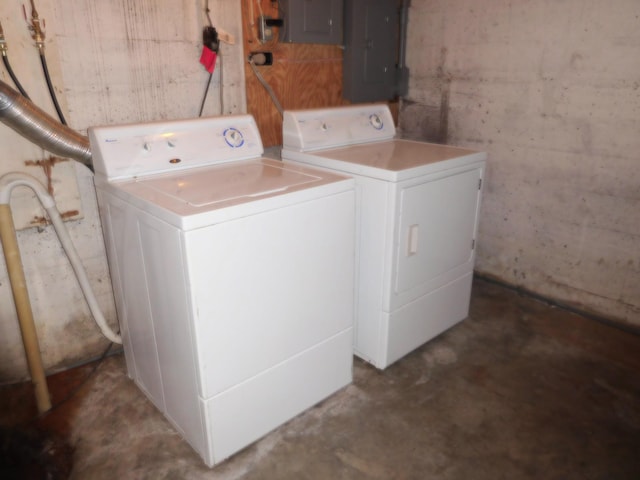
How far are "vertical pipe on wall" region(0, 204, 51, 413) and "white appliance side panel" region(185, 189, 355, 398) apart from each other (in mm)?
834

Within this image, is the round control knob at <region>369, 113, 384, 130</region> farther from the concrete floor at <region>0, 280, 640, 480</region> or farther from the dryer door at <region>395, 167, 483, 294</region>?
the concrete floor at <region>0, 280, 640, 480</region>

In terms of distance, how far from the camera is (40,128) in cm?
167

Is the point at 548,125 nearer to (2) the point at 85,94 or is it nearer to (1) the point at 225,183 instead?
(1) the point at 225,183

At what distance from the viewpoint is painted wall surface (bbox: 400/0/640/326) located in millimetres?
2271

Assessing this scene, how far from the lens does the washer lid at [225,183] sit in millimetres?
1502

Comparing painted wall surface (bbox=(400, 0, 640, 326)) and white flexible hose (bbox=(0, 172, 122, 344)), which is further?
painted wall surface (bbox=(400, 0, 640, 326))

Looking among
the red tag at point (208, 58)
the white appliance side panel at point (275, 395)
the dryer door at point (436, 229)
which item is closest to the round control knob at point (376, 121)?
the dryer door at point (436, 229)

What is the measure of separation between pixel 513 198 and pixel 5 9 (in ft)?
8.35

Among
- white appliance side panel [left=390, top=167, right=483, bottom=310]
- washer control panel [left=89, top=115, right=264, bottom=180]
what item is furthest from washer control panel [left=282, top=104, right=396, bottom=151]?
white appliance side panel [left=390, top=167, right=483, bottom=310]

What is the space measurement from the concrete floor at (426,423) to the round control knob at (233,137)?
3.72 ft

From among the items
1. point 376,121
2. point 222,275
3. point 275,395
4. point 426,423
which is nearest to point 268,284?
point 222,275

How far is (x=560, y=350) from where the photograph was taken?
2291mm

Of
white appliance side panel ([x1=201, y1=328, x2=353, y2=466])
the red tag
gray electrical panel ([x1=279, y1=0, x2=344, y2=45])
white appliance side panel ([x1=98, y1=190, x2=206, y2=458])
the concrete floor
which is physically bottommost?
the concrete floor

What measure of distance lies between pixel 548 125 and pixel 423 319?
125 centimetres
